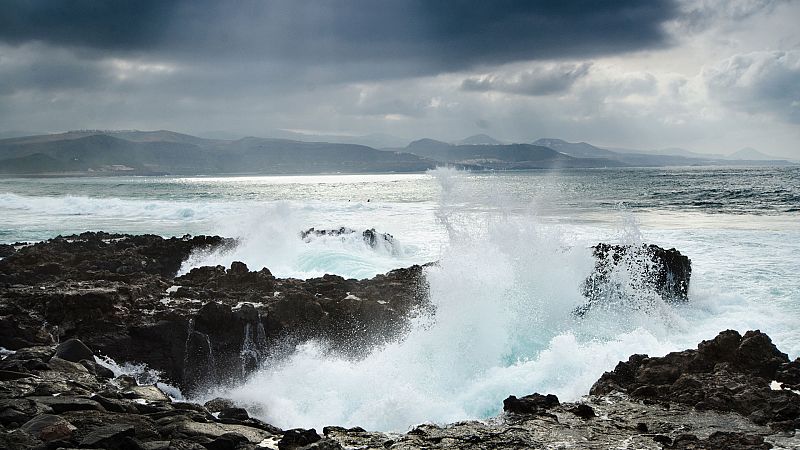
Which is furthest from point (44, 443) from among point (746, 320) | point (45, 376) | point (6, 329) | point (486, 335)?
point (746, 320)

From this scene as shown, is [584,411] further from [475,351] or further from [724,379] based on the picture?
[475,351]

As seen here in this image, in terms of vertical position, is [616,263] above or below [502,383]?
above

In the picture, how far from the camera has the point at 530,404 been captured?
794 centimetres

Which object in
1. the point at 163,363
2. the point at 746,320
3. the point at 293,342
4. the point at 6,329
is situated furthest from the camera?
the point at 746,320

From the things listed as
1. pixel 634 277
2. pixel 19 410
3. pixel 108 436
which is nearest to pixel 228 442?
pixel 108 436

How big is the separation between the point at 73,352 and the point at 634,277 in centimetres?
1368

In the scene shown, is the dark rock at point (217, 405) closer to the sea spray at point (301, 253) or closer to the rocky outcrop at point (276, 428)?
the rocky outcrop at point (276, 428)

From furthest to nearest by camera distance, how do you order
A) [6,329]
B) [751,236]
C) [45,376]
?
[751,236], [6,329], [45,376]

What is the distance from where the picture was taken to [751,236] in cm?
2567

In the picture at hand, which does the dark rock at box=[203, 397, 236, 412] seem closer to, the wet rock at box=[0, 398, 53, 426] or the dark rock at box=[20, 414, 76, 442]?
the wet rock at box=[0, 398, 53, 426]

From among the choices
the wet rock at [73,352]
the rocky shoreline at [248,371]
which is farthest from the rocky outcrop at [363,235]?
the wet rock at [73,352]

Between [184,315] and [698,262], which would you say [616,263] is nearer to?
[698,262]

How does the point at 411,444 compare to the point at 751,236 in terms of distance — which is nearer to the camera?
the point at 411,444

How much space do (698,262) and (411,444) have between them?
56.8 ft
